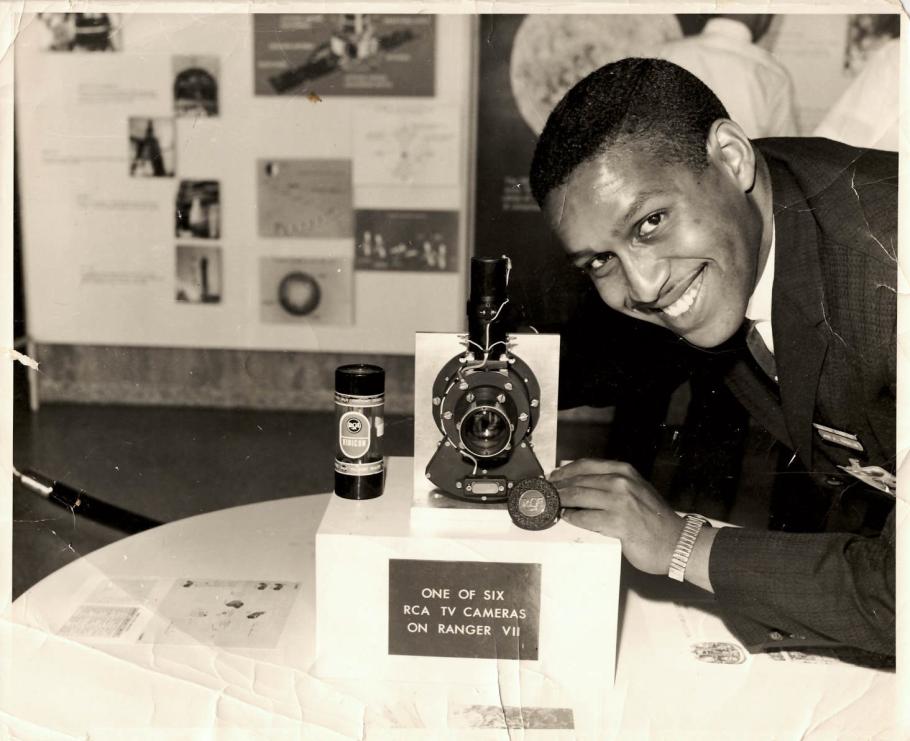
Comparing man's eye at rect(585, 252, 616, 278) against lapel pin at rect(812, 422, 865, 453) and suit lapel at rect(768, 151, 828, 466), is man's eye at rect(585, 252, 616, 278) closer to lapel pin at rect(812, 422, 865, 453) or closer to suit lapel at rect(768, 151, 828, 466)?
suit lapel at rect(768, 151, 828, 466)

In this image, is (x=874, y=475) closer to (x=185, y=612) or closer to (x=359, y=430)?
(x=359, y=430)

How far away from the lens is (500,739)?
1.07m

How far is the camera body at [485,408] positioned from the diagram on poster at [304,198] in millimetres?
1638

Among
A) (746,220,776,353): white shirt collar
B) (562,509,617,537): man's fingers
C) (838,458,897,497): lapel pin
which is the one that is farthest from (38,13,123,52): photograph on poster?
(838,458,897,497): lapel pin

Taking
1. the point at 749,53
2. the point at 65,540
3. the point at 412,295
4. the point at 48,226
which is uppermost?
the point at 749,53

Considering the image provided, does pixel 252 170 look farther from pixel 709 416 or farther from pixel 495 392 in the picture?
pixel 495 392

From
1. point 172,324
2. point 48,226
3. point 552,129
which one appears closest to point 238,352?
point 172,324

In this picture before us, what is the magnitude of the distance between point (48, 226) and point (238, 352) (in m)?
0.84

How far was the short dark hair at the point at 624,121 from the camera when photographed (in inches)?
49.7

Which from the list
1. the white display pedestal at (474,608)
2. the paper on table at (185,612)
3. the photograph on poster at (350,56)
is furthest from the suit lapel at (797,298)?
the photograph on poster at (350,56)

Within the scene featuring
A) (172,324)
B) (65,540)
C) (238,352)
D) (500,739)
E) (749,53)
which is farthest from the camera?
(238,352)

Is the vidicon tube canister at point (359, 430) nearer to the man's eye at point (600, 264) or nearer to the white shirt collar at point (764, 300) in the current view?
the man's eye at point (600, 264)

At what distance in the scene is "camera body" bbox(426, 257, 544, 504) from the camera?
117 cm

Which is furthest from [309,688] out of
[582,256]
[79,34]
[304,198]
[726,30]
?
[79,34]
